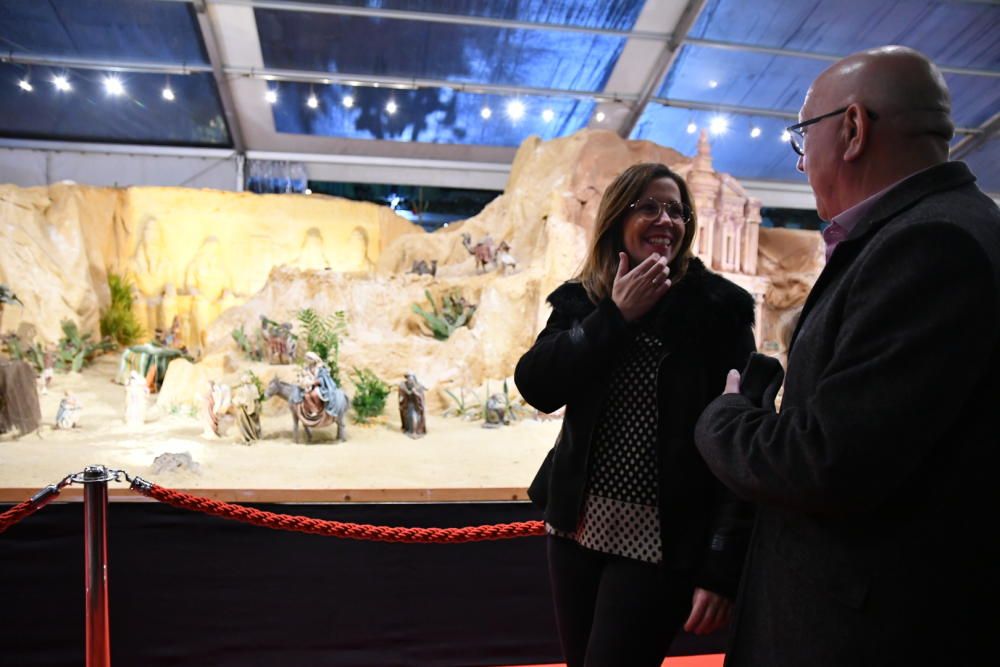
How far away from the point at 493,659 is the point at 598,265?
2.38m

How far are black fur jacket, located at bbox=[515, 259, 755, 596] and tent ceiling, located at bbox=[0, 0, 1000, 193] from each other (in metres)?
6.41

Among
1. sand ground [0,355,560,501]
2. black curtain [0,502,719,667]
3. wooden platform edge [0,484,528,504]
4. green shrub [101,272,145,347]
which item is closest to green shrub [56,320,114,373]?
green shrub [101,272,145,347]

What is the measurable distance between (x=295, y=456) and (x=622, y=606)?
394 cm

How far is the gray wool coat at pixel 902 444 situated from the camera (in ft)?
3.29

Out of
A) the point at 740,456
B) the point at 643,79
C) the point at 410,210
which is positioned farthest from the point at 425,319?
the point at 740,456

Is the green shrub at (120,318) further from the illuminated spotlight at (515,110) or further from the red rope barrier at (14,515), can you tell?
the red rope barrier at (14,515)

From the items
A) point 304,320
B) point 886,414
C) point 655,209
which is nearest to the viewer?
point 886,414

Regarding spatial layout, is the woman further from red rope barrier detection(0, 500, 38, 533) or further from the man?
red rope barrier detection(0, 500, 38, 533)

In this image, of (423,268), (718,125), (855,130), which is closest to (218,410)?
(423,268)

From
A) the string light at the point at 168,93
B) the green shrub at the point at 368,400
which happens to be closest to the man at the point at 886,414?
the green shrub at the point at 368,400

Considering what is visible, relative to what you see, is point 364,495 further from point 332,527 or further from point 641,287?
point 641,287

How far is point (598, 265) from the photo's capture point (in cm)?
184

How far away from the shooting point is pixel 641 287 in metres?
1.62

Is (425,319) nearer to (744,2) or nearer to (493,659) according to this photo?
(744,2)
